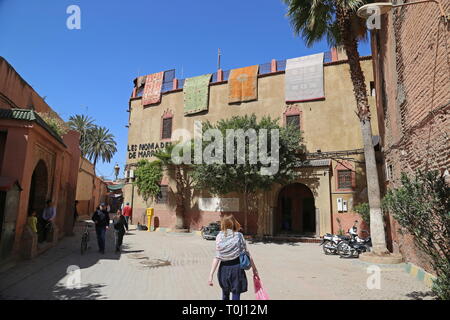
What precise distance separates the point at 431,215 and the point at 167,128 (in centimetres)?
2060

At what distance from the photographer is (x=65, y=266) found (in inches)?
336

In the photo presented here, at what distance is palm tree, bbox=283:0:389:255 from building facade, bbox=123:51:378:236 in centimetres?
577

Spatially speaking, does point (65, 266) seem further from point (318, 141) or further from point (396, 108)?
point (318, 141)

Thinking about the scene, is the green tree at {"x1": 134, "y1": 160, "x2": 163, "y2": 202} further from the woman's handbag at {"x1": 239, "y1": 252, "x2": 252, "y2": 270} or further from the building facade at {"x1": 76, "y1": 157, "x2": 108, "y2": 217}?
the woman's handbag at {"x1": 239, "y1": 252, "x2": 252, "y2": 270}

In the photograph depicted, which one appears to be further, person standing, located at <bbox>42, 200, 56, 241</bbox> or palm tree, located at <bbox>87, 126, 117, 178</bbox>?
palm tree, located at <bbox>87, 126, 117, 178</bbox>

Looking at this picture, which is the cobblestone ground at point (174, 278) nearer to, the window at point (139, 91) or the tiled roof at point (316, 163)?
the tiled roof at point (316, 163)

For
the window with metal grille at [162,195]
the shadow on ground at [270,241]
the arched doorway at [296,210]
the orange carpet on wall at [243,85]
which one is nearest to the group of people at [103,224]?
the shadow on ground at [270,241]

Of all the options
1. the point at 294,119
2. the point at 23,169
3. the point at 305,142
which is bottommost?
the point at 23,169

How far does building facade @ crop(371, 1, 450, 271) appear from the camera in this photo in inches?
258

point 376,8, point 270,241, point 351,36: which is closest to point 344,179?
point 270,241

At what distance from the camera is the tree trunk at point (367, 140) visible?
10727 millimetres

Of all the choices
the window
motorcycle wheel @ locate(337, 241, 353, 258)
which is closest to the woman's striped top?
motorcycle wheel @ locate(337, 241, 353, 258)

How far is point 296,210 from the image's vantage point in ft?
67.6

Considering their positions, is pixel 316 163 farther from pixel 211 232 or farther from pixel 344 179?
pixel 211 232
